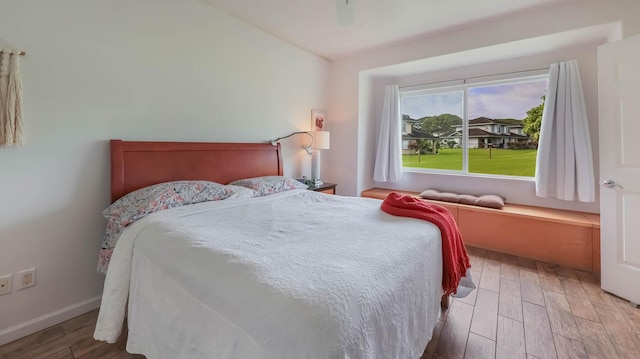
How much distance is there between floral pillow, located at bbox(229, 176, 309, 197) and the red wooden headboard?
0.20 meters

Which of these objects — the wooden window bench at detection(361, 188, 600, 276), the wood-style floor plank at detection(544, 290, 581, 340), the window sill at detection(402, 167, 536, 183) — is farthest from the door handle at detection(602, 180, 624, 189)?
the window sill at detection(402, 167, 536, 183)

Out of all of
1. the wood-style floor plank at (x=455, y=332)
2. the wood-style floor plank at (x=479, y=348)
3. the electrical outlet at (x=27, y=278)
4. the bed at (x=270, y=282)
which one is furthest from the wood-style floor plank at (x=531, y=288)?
the electrical outlet at (x=27, y=278)

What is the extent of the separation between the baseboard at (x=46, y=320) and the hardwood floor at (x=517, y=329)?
0.04 metres

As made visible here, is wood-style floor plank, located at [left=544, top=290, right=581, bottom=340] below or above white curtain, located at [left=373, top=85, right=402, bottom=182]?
below

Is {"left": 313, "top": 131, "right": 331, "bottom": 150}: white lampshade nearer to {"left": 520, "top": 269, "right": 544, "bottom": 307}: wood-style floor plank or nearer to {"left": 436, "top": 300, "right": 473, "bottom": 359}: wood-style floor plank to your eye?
{"left": 436, "top": 300, "right": 473, "bottom": 359}: wood-style floor plank

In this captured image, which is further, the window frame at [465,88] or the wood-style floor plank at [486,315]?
the window frame at [465,88]

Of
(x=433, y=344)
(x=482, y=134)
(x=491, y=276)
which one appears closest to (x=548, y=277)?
(x=491, y=276)

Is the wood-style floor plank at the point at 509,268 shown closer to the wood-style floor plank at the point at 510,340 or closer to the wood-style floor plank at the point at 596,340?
the wood-style floor plank at the point at 596,340

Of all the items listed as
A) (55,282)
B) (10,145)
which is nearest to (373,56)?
(10,145)

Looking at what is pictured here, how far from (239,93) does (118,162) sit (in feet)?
4.47

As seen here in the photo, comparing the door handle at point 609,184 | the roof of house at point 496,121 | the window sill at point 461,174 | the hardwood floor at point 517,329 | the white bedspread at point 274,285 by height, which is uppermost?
the roof of house at point 496,121

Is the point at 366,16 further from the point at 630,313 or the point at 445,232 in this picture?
the point at 630,313

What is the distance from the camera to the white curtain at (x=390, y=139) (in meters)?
4.23

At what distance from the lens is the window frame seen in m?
3.38
